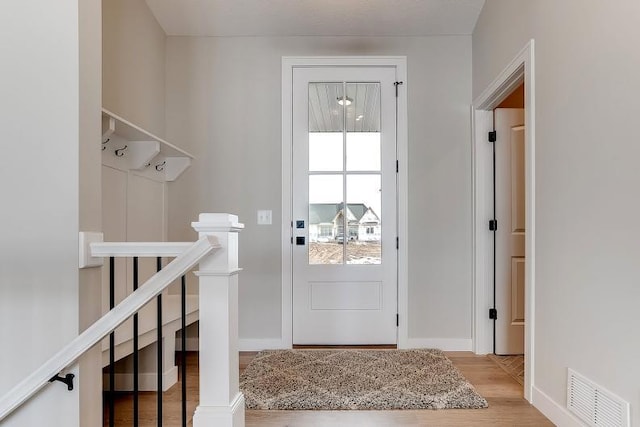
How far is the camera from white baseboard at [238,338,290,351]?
3186 mm

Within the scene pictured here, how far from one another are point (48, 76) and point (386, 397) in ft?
6.79

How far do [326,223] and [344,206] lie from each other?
0.63ft

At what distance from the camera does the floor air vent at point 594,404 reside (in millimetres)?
1514

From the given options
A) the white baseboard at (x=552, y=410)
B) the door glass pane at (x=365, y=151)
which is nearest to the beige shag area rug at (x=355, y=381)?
the white baseboard at (x=552, y=410)

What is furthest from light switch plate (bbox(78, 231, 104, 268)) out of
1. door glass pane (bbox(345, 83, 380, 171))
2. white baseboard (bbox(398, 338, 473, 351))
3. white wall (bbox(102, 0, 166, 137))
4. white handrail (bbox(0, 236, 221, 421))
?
white baseboard (bbox(398, 338, 473, 351))

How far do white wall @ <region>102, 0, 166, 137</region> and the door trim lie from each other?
3.06ft

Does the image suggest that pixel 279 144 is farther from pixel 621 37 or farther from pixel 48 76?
pixel 621 37

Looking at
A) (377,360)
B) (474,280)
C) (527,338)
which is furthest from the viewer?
(474,280)

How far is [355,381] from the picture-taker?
8.06 ft

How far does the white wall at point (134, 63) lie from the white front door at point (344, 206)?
1.03 m

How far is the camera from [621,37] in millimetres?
1529

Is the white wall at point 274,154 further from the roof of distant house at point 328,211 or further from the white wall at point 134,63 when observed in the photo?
the roof of distant house at point 328,211

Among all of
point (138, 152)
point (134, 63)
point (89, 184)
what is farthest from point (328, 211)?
point (89, 184)

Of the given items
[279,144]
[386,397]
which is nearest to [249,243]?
[279,144]
